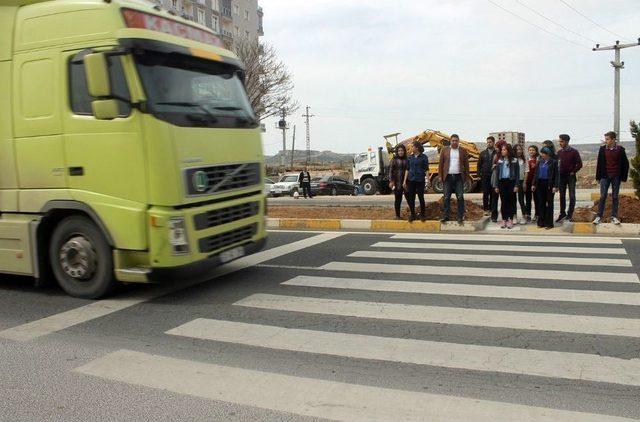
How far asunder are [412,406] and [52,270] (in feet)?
15.4

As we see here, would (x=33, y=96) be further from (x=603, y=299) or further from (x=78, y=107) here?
(x=603, y=299)

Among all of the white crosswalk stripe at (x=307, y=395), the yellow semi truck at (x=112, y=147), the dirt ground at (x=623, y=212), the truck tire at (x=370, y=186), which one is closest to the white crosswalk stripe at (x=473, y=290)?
the yellow semi truck at (x=112, y=147)

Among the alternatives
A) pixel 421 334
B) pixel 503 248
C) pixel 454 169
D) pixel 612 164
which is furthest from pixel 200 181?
pixel 612 164

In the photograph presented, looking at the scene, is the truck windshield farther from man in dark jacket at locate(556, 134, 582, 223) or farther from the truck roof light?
man in dark jacket at locate(556, 134, 582, 223)

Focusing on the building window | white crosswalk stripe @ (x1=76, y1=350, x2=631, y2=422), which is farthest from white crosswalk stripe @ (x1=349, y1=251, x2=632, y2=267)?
the building window

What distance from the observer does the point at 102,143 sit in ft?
18.4

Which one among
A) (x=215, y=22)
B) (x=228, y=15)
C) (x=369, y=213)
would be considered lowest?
(x=369, y=213)

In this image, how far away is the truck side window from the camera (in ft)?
17.9

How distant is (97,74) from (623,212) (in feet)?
33.3

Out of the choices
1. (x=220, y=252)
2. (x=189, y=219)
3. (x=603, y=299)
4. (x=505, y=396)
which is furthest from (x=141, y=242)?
(x=603, y=299)

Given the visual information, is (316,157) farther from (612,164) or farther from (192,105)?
(192,105)

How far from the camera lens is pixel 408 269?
730 cm

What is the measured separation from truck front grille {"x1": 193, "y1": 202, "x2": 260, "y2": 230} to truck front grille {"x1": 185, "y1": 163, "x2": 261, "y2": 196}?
23 cm

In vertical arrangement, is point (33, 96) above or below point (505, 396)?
above
